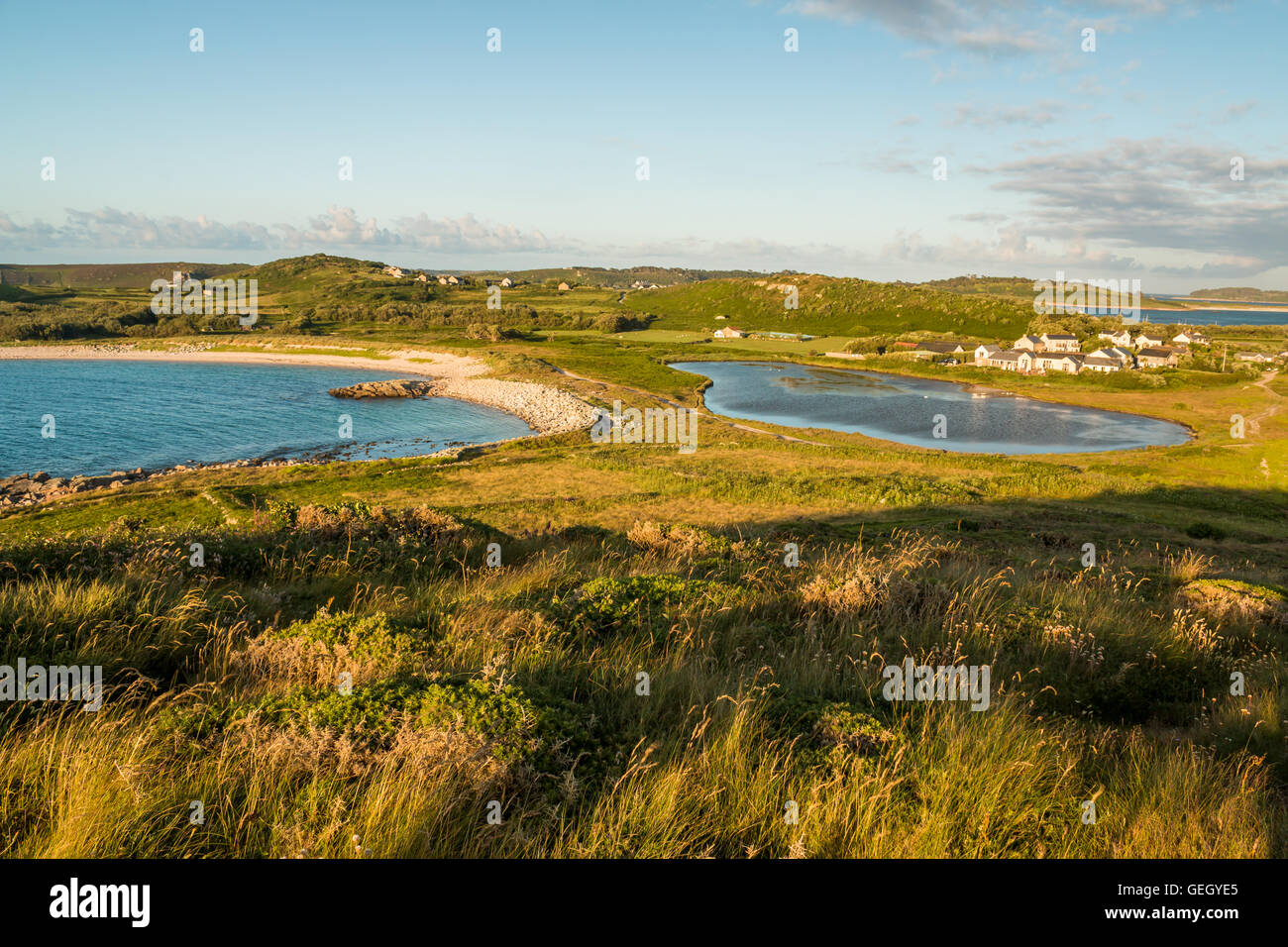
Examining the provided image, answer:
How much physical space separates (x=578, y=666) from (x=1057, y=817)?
3.72 meters

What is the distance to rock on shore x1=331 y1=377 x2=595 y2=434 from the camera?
6875 cm

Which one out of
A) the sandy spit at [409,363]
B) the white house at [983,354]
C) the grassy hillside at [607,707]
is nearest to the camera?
the grassy hillside at [607,707]

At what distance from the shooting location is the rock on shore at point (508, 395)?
6875 cm

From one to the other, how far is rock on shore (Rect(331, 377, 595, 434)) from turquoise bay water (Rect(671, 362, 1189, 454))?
17.7 metres

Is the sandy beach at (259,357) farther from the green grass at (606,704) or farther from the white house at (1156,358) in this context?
the white house at (1156,358)

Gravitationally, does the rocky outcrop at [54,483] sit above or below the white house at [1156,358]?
below

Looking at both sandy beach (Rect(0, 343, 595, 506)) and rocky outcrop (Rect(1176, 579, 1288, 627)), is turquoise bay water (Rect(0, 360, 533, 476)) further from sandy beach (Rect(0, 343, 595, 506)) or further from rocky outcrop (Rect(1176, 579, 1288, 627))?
rocky outcrop (Rect(1176, 579, 1288, 627))

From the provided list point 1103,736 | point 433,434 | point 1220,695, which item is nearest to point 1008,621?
point 1220,695

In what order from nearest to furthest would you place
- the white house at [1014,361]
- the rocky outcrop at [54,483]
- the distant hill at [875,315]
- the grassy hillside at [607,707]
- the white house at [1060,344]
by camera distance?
1. the grassy hillside at [607,707]
2. the rocky outcrop at [54,483]
3. the white house at [1014,361]
4. the white house at [1060,344]
5. the distant hill at [875,315]

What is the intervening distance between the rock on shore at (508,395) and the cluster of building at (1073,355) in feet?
269

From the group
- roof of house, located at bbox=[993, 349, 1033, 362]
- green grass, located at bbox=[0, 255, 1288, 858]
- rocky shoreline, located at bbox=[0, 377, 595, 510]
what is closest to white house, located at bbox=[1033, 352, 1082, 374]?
roof of house, located at bbox=[993, 349, 1033, 362]

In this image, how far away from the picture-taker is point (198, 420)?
64750 mm

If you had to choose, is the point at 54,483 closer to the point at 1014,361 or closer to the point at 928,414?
the point at 928,414

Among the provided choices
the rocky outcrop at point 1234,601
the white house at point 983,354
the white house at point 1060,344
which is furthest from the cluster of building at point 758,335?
the rocky outcrop at point 1234,601
